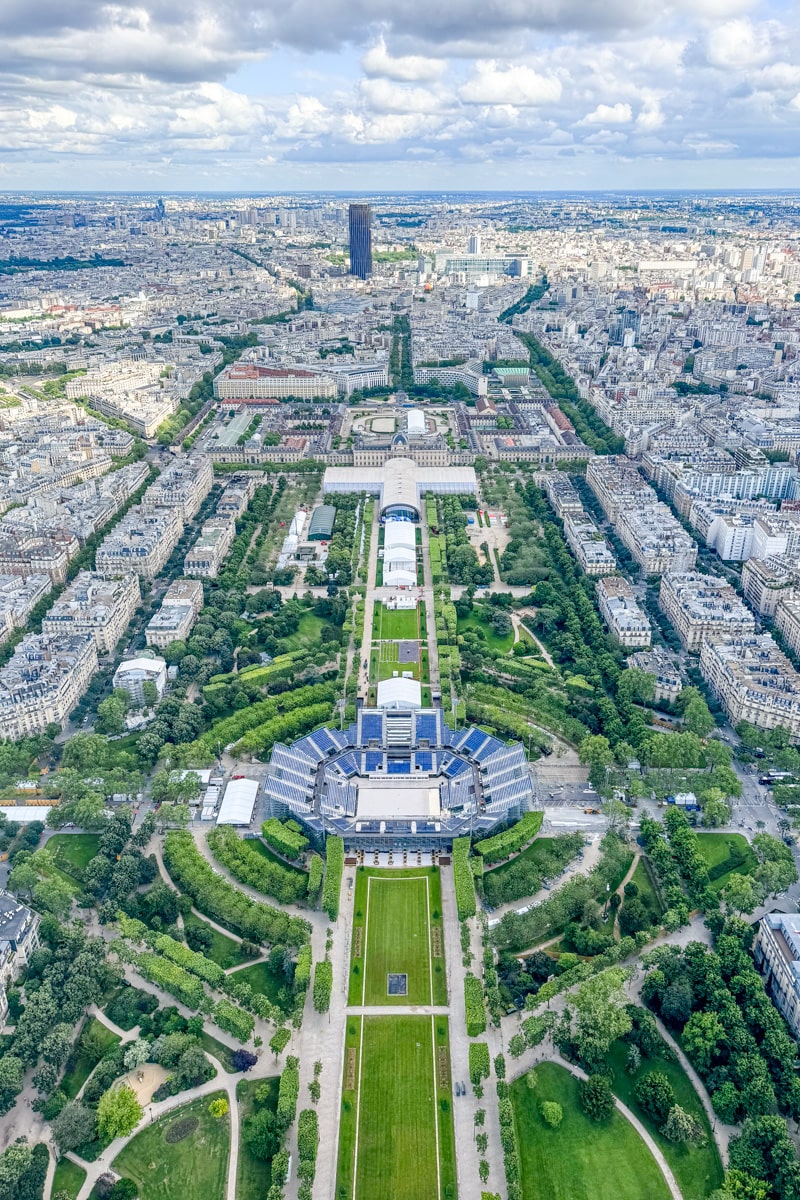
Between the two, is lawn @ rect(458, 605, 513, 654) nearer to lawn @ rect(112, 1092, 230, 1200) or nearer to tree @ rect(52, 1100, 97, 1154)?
lawn @ rect(112, 1092, 230, 1200)

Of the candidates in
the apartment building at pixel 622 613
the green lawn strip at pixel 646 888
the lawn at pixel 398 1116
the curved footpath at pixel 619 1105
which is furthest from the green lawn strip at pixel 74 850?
the apartment building at pixel 622 613

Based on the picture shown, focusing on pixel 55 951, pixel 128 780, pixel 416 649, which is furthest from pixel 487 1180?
pixel 416 649

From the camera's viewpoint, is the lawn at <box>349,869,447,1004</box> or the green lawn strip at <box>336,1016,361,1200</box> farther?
the lawn at <box>349,869,447,1004</box>

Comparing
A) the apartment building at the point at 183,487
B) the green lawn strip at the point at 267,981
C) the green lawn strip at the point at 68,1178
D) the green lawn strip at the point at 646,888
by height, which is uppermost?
the apartment building at the point at 183,487

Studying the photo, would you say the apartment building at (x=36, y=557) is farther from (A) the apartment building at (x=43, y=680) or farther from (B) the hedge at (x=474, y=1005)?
(B) the hedge at (x=474, y=1005)

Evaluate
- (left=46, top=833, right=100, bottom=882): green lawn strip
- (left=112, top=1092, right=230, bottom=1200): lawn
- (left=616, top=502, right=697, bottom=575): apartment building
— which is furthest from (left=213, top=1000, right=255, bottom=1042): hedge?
(left=616, top=502, right=697, bottom=575): apartment building

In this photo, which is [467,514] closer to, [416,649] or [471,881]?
[416,649]
